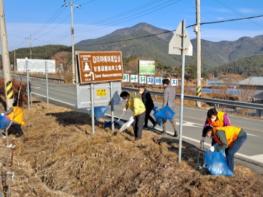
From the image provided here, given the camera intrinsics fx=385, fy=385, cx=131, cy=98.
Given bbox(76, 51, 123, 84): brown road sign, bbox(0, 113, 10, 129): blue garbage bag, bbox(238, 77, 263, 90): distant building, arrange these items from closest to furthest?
bbox(76, 51, 123, 84): brown road sign, bbox(0, 113, 10, 129): blue garbage bag, bbox(238, 77, 263, 90): distant building

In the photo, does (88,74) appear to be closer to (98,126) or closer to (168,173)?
(98,126)

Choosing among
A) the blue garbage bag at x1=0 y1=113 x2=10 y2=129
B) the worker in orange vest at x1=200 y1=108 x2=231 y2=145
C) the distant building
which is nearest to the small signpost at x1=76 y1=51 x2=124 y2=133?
the blue garbage bag at x1=0 y1=113 x2=10 y2=129

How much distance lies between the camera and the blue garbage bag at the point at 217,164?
6988mm

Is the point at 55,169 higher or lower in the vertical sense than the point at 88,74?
lower

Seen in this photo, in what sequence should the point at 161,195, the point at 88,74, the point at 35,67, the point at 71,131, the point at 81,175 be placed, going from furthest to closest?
the point at 35,67 < the point at 71,131 < the point at 88,74 < the point at 81,175 < the point at 161,195

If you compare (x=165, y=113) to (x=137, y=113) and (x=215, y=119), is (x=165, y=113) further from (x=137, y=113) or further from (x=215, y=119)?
(x=215, y=119)

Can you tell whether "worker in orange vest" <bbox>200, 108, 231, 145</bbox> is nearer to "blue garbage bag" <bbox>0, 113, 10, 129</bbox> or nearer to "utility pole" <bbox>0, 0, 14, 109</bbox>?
"blue garbage bag" <bbox>0, 113, 10, 129</bbox>

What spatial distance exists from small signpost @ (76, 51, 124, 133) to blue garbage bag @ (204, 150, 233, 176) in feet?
15.8

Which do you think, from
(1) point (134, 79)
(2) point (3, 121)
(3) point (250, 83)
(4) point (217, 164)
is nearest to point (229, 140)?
(4) point (217, 164)

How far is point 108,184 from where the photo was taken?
7977 millimetres

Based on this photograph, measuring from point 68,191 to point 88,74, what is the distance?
389 cm

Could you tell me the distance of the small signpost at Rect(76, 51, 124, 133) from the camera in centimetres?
1086

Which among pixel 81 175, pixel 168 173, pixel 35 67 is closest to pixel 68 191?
pixel 81 175

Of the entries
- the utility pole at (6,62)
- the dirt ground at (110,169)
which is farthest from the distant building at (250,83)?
the dirt ground at (110,169)
